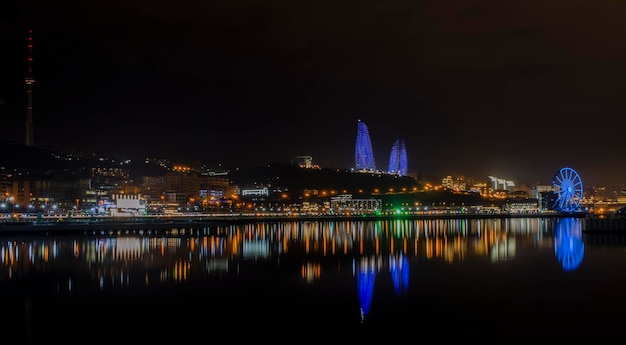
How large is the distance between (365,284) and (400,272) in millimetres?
2532

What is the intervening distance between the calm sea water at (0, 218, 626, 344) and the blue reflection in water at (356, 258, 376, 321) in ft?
0.13

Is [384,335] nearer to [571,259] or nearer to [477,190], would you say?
[571,259]

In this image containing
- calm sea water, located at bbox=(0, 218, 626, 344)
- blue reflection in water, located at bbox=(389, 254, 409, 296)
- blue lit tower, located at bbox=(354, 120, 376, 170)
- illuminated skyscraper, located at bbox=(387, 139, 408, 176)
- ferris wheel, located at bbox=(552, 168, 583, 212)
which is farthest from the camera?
illuminated skyscraper, located at bbox=(387, 139, 408, 176)

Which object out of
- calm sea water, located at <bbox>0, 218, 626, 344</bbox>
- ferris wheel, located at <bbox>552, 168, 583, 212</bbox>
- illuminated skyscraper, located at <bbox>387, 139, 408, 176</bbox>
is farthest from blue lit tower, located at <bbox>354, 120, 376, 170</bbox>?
calm sea water, located at <bbox>0, 218, 626, 344</bbox>

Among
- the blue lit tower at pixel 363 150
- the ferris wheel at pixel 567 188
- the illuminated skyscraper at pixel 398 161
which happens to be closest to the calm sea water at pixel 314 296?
the ferris wheel at pixel 567 188

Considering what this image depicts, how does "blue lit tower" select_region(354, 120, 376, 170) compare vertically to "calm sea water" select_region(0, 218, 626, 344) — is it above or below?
above

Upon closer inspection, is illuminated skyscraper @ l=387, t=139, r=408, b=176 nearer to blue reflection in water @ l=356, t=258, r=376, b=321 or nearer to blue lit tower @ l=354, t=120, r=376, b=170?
blue lit tower @ l=354, t=120, r=376, b=170

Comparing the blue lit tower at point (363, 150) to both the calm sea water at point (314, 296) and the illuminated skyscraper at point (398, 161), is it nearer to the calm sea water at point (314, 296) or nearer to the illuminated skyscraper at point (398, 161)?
the illuminated skyscraper at point (398, 161)

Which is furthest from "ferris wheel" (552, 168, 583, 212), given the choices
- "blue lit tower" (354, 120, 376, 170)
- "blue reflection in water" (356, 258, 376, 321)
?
"blue reflection in water" (356, 258, 376, 321)

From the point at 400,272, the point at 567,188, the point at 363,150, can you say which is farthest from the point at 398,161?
the point at 400,272

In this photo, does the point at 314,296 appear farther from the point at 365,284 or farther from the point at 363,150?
the point at 363,150

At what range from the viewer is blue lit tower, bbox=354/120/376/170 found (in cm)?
9546

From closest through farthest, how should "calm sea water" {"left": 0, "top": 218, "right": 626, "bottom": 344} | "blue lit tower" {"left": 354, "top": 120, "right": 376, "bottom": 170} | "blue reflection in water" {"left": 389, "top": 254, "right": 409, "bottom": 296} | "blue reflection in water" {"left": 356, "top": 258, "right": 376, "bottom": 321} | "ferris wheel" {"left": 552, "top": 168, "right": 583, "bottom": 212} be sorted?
"calm sea water" {"left": 0, "top": 218, "right": 626, "bottom": 344} < "blue reflection in water" {"left": 356, "top": 258, "right": 376, "bottom": 321} < "blue reflection in water" {"left": 389, "top": 254, "right": 409, "bottom": 296} < "ferris wheel" {"left": 552, "top": 168, "right": 583, "bottom": 212} < "blue lit tower" {"left": 354, "top": 120, "right": 376, "bottom": 170}

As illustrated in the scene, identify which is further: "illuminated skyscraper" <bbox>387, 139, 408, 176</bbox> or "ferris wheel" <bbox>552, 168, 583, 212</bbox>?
"illuminated skyscraper" <bbox>387, 139, 408, 176</bbox>
